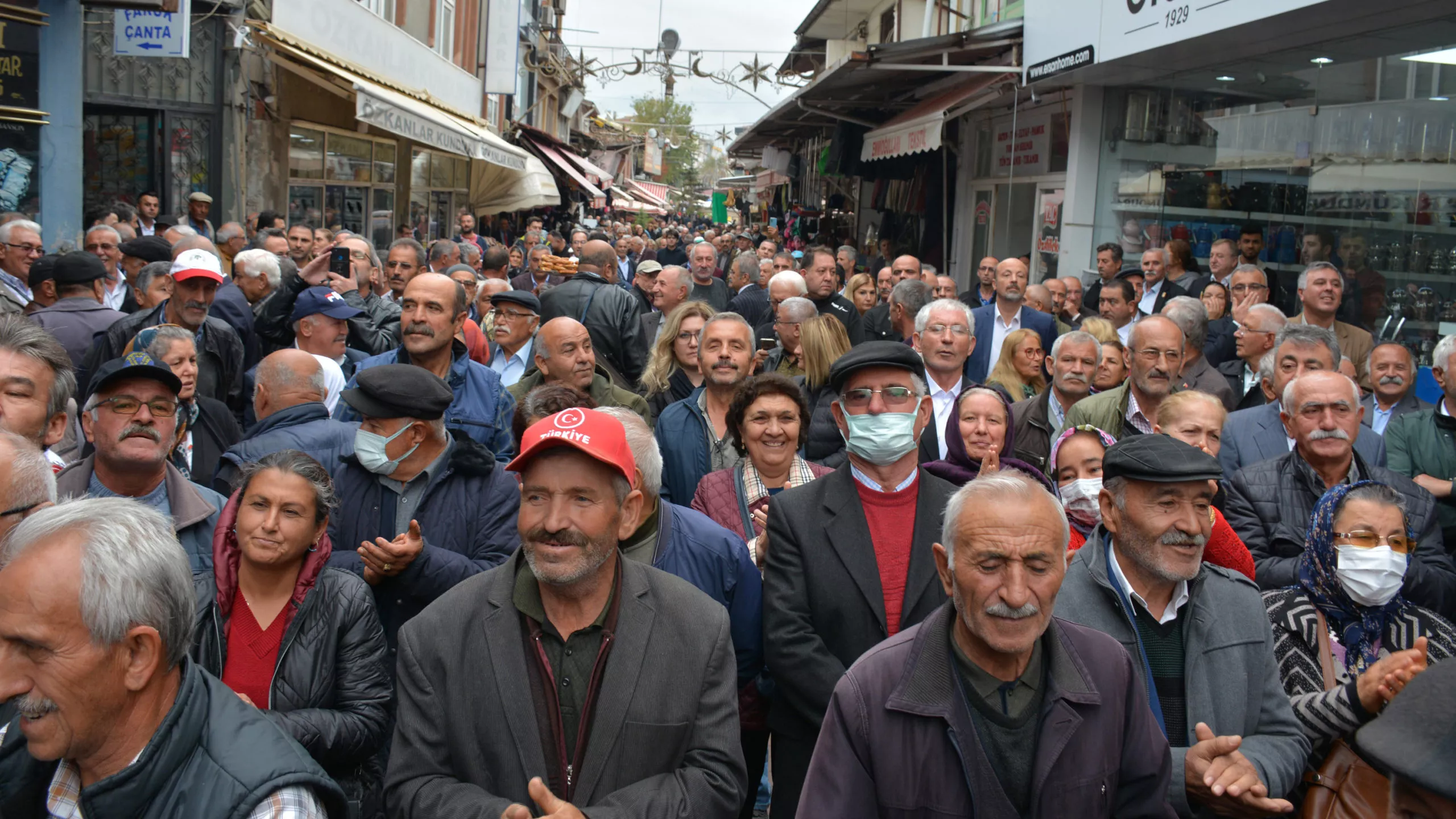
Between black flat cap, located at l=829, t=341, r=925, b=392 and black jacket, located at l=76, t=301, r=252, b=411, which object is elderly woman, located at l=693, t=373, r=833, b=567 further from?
black jacket, located at l=76, t=301, r=252, b=411

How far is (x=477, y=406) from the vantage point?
218 inches

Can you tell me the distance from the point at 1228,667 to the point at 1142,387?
10.1ft

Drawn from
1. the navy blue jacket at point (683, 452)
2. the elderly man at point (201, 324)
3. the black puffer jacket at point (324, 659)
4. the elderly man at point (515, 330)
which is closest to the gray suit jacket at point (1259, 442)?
the navy blue jacket at point (683, 452)

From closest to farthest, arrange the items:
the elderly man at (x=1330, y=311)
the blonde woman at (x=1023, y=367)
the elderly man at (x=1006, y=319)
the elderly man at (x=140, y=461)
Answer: the elderly man at (x=140, y=461) < the blonde woman at (x=1023, y=367) < the elderly man at (x=1330, y=311) < the elderly man at (x=1006, y=319)

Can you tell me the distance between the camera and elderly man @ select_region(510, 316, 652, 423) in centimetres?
596

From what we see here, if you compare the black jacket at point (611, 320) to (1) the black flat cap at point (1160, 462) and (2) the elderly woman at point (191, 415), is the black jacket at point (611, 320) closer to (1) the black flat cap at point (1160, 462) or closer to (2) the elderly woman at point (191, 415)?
(2) the elderly woman at point (191, 415)

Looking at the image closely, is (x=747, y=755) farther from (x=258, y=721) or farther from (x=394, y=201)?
(x=394, y=201)

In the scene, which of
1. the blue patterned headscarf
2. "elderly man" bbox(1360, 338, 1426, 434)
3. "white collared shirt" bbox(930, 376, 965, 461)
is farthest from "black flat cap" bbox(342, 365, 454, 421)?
"elderly man" bbox(1360, 338, 1426, 434)

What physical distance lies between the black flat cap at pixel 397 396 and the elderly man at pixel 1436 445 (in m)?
4.25

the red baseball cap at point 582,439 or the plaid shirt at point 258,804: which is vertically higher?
the red baseball cap at point 582,439

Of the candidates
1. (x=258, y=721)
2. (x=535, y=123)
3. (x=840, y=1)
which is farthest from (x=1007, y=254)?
(x=535, y=123)

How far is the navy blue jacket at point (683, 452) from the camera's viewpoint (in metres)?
5.32

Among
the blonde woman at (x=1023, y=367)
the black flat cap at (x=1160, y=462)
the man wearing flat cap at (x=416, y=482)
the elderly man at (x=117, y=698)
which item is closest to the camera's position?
the elderly man at (x=117, y=698)

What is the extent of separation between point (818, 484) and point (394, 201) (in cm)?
1920
